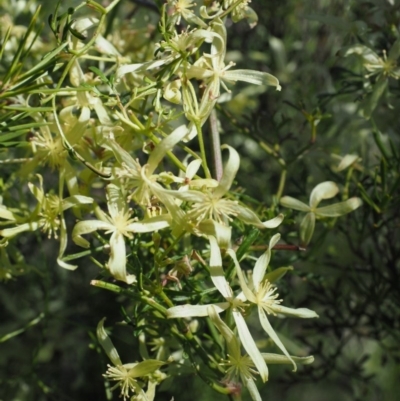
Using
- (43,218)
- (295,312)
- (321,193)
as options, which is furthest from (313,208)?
(43,218)

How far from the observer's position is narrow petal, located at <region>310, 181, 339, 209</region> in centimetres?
61

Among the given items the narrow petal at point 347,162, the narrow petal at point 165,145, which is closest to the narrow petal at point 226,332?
the narrow petal at point 165,145

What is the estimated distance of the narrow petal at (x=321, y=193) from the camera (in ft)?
2.02

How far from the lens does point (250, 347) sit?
50 centimetres

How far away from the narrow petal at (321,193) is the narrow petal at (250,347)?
15cm

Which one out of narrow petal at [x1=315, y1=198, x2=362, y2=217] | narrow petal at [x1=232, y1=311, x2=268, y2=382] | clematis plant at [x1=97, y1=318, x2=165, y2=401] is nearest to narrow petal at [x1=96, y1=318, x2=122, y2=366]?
clematis plant at [x1=97, y1=318, x2=165, y2=401]

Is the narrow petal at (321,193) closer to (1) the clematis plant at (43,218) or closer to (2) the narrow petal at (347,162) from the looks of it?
(2) the narrow petal at (347,162)

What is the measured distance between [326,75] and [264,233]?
53cm

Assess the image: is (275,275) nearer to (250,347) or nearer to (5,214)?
(250,347)

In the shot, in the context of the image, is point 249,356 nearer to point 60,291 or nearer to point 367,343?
point 60,291

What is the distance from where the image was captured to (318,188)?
0.62 meters

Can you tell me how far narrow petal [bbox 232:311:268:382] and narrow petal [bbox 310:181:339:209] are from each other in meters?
0.15

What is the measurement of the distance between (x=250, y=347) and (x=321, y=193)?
18 centimetres

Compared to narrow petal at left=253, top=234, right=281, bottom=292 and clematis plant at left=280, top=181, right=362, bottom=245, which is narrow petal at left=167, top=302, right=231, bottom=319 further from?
clematis plant at left=280, top=181, right=362, bottom=245
